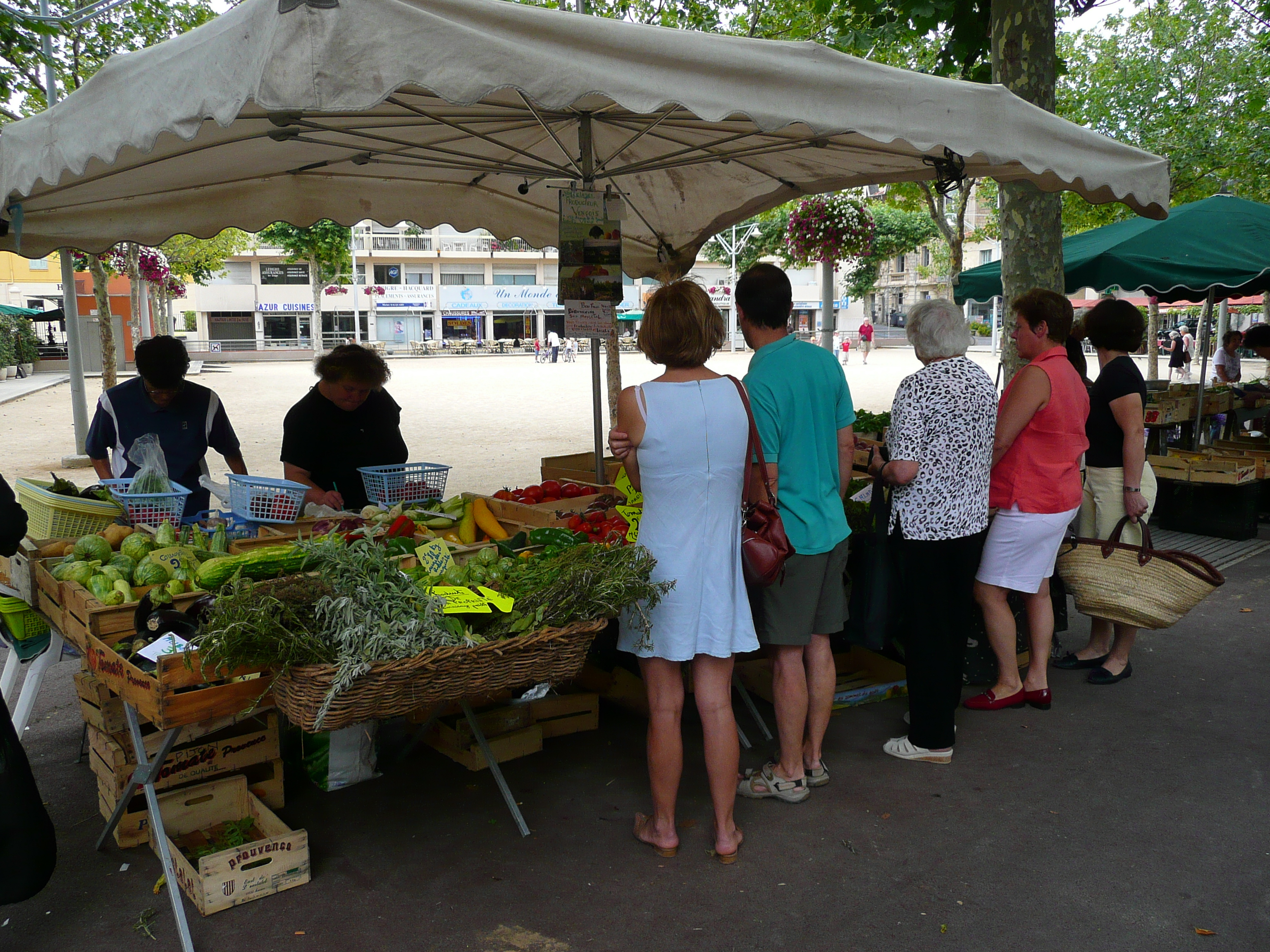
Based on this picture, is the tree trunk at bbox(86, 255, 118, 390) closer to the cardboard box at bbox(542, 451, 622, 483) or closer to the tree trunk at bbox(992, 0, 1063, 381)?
the cardboard box at bbox(542, 451, 622, 483)

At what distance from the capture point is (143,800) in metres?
3.29

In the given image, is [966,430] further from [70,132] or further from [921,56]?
[921,56]

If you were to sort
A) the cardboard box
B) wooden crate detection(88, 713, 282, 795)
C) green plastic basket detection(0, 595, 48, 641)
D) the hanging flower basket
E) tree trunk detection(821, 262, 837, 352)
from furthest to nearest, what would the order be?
tree trunk detection(821, 262, 837, 352) → the hanging flower basket → the cardboard box → green plastic basket detection(0, 595, 48, 641) → wooden crate detection(88, 713, 282, 795)

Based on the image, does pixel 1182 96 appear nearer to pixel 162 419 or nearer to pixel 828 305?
pixel 828 305

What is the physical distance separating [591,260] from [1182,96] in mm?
18301

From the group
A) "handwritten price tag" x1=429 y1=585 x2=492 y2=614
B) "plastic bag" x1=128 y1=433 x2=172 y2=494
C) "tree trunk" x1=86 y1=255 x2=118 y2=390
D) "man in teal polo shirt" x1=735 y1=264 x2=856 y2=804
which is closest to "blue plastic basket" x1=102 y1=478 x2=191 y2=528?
"plastic bag" x1=128 y1=433 x2=172 y2=494

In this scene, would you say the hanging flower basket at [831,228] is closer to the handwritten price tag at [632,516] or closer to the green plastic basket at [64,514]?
the handwritten price tag at [632,516]

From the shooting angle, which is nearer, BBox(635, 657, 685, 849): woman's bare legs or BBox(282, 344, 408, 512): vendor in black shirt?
BBox(635, 657, 685, 849): woman's bare legs

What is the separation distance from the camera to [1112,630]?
17.5ft

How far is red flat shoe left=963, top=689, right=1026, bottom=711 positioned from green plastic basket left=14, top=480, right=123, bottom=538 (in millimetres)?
3774

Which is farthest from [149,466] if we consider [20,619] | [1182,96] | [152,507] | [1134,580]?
[1182,96]

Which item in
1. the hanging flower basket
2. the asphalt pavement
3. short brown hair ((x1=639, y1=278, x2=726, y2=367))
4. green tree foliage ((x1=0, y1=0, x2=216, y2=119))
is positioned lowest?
the asphalt pavement

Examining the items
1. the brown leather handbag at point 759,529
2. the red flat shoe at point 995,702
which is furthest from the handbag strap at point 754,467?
the red flat shoe at point 995,702

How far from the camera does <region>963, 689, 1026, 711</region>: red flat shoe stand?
4449mm
